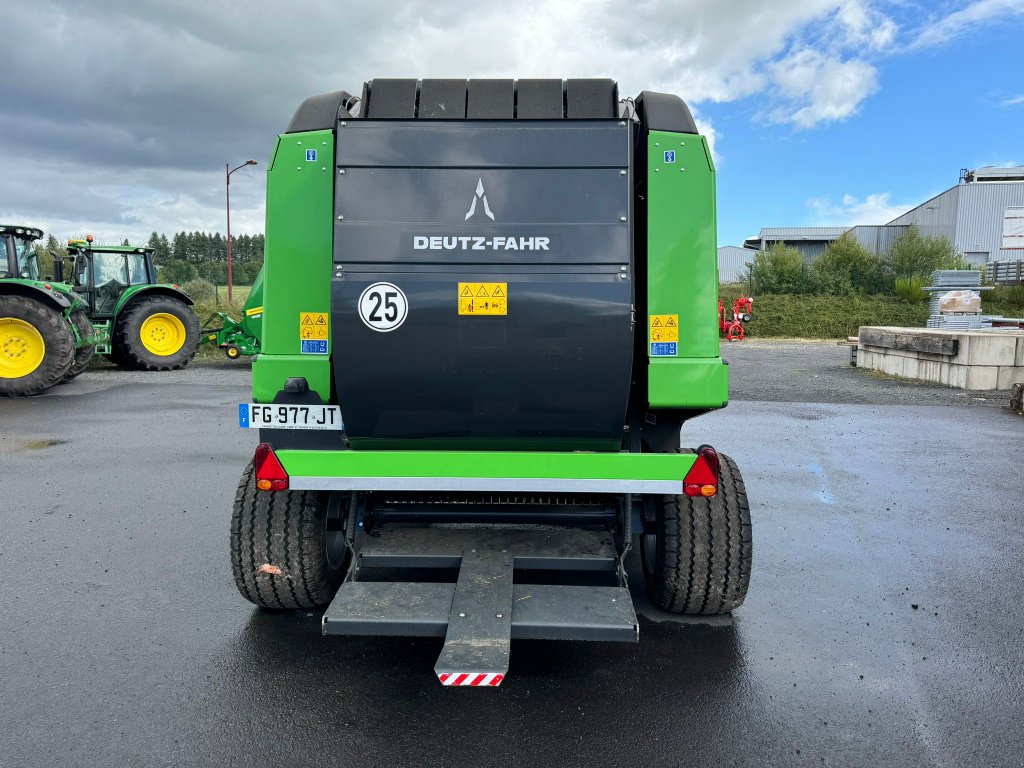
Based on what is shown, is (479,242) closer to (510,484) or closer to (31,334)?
(510,484)

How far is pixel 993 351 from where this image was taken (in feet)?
42.0

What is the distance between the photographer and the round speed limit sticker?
314 centimetres

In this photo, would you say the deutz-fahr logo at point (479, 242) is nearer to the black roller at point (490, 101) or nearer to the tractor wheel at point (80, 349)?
the black roller at point (490, 101)

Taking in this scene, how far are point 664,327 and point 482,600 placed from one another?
4.74ft

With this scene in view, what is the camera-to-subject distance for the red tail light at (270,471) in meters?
3.21

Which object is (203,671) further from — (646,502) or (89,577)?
(646,502)

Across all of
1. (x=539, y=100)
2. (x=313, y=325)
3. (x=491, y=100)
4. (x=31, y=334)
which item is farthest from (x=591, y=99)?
(x=31, y=334)

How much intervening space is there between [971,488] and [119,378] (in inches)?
566

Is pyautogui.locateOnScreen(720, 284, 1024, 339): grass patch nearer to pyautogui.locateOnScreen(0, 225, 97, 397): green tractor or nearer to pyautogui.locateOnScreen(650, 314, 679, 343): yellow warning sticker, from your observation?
pyautogui.locateOnScreen(0, 225, 97, 397): green tractor

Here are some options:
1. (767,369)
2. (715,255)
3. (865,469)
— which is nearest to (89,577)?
(715,255)

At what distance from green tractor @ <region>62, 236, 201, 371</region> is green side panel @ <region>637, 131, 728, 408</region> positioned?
48.6 feet

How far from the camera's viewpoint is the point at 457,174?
320cm

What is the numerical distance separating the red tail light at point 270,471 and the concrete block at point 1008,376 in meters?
13.5

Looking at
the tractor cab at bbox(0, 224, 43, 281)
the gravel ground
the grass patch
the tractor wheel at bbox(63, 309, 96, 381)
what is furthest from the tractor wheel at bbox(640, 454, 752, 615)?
the grass patch
